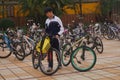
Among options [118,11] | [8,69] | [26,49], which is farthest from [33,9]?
[8,69]

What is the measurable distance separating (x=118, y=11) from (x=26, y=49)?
21167 mm

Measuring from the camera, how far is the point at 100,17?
29.6 meters

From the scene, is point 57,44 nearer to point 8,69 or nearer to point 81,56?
point 81,56

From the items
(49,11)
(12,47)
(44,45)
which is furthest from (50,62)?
(12,47)

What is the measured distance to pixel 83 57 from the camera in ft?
28.5

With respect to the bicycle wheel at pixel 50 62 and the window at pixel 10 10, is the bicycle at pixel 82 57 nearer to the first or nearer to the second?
the bicycle wheel at pixel 50 62

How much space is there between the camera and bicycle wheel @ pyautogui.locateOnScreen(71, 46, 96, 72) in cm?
838

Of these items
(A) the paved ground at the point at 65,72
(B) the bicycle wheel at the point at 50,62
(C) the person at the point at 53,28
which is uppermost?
(C) the person at the point at 53,28

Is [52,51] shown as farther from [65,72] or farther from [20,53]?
[20,53]

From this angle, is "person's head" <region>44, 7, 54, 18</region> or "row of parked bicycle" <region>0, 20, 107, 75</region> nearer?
"row of parked bicycle" <region>0, 20, 107, 75</region>

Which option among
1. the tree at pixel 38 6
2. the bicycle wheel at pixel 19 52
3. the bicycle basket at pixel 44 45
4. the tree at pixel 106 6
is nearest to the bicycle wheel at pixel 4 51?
the bicycle wheel at pixel 19 52

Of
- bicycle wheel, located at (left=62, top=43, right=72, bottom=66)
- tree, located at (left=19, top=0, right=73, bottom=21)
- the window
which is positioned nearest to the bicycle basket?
bicycle wheel, located at (left=62, top=43, right=72, bottom=66)

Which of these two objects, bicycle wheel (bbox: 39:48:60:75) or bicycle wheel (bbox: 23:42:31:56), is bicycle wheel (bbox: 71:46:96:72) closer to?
bicycle wheel (bbox: 39:48:60:75)

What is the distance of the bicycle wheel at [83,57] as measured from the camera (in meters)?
8.38
